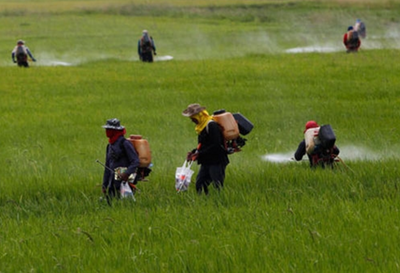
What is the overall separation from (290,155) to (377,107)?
580 centimetres

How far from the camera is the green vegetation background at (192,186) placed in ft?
24.3

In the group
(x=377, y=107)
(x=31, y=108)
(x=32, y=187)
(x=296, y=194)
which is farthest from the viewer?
(x=31, y=108)

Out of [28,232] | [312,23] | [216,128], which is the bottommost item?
[28,232]

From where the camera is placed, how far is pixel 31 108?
21594 mm

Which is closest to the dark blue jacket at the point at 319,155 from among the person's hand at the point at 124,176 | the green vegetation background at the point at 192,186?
the green vegetation background at the point at 192,186

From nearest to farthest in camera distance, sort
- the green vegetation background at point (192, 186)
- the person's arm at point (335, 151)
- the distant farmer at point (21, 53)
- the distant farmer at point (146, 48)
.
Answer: the green vegetation background at point (192, 186) < the person's arm at point (335, 151) < the distant farmer at point (21, 53) < the distant farmer at point (146, 48)

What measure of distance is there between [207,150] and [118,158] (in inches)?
43.3

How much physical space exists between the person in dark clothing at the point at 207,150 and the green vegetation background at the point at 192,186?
37 centimetres

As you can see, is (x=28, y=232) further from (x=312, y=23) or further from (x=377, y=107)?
(x=312, y=23)

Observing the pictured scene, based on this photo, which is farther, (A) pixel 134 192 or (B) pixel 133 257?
(A) pixel 134 192

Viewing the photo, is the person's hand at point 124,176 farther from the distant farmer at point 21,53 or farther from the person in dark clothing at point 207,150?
the distant farmer at point 21,53

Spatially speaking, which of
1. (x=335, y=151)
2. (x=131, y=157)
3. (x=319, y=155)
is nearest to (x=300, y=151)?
(x=319, y=155)

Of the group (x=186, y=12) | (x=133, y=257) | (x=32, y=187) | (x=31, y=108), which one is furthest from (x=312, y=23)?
(x=133, y=257)

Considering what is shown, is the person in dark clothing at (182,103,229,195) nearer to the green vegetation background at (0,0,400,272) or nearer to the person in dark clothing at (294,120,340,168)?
the green vegetation background at (0,0,400,272)
